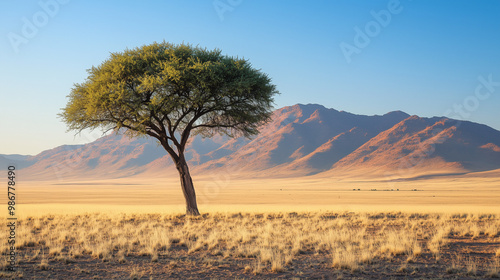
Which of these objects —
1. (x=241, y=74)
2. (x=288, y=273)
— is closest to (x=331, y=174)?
(x=241, y=74)

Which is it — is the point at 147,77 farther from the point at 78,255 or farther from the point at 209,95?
the point at 78,255

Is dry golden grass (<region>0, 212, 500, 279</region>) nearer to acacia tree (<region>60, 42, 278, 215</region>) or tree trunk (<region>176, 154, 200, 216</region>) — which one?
tree trunk (<region>176, 154, 200, 216</region>)

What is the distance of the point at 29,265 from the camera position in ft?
36.0

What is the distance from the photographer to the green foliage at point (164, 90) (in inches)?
853

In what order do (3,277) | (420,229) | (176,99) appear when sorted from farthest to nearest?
(176,99), (420,229), (3,277)

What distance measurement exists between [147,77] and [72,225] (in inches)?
332

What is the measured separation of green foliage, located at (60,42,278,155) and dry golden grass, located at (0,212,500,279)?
593cm

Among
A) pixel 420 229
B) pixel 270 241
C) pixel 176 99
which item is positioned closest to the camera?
pixel 270 241

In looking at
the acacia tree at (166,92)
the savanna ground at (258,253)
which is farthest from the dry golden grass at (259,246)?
the acacia tree at (166,92)

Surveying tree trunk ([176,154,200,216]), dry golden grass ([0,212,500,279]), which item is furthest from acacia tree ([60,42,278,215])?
dry golden grass ([0,212,500,279])

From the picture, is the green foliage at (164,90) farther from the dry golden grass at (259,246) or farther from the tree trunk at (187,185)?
the dry golden grass at (259,246)

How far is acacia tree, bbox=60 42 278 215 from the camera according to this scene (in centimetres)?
2167

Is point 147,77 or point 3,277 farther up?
point 147,77

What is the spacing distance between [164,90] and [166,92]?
0.16 m
